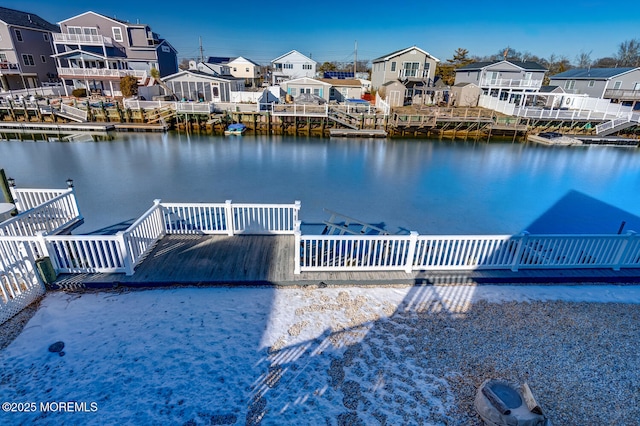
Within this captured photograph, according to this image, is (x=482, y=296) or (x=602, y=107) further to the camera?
(x=602, y=107)

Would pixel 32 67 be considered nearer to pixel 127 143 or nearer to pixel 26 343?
pixel 127 143

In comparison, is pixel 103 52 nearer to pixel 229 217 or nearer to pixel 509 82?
pixel 229 217

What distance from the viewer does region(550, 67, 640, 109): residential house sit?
105 feet

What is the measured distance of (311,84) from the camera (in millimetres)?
32094

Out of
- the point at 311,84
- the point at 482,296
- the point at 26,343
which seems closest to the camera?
the point at 26,343

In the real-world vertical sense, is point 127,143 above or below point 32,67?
below

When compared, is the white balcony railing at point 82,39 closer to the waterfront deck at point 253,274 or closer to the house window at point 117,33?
the house window at point 117,33

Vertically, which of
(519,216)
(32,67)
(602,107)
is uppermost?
(32,67)

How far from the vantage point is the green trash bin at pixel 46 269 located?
548 cm

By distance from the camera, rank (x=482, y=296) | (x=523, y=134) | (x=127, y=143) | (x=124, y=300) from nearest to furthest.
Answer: (x=124, y=300) → (x=482, y=296) → (x=127, y=143) → (x=523, y=134)

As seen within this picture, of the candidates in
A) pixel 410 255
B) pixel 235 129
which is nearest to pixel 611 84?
pixel 235 129

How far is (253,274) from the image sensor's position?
20.2 feet

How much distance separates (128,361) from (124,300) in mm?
1596

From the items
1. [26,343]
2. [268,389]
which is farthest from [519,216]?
[26,343]
